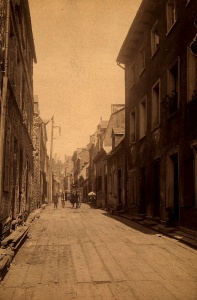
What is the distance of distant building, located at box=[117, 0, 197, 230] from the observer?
31.8 ft

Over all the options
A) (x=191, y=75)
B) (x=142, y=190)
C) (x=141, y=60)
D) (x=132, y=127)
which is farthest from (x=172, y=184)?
(x=141, y=60)

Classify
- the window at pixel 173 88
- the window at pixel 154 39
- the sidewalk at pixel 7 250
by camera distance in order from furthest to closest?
the window at pixel 154 39 < the window at pixel 173 88 < the sidewalk at pixel 7 250

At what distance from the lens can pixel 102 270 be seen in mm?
5973

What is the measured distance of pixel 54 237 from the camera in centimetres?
988

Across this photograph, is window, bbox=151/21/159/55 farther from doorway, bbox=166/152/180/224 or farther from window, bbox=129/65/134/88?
doorway, bbox=166/152/180/224

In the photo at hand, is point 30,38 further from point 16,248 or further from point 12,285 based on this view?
point 12,285

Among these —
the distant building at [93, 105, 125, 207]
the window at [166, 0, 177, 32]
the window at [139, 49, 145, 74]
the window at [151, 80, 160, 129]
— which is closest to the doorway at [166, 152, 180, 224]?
the window at [151, 80, 160, 129]

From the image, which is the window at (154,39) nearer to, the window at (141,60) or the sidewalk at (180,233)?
the window at (141,60)

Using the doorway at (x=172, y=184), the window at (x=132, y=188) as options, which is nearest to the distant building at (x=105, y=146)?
the window at (x=132, y=188)

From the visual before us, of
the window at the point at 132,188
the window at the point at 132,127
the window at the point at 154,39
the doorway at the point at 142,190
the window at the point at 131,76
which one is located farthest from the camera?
the window at the point at 131,76

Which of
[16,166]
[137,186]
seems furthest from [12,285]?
[137,186]

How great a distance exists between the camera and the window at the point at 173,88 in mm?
11203

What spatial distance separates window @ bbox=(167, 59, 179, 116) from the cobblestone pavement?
159 inches

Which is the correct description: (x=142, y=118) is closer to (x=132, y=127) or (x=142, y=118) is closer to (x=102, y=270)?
(x=132, y=127)
